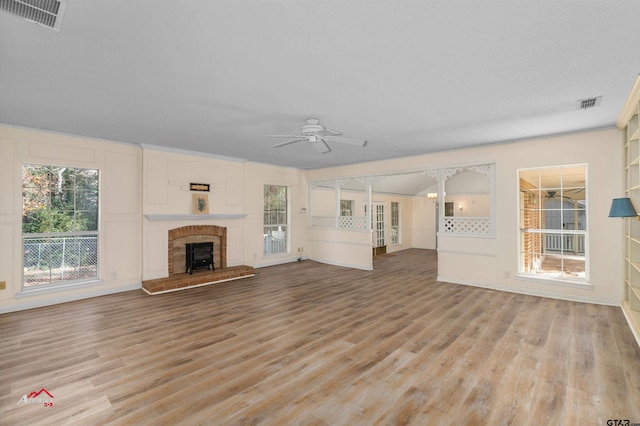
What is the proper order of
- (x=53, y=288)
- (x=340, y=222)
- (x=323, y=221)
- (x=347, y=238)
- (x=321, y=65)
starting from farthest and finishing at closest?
(x=323, y=221), (x=340, y=222), (x=347, y=238), (x=53, y=288), (x=321, y=65)

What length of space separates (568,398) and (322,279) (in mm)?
4299

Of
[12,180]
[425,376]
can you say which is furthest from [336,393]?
[12,180]

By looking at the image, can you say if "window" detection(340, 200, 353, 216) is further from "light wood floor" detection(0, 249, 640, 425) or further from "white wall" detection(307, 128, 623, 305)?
"light wood floor" detection(0, 249, 640, 425)

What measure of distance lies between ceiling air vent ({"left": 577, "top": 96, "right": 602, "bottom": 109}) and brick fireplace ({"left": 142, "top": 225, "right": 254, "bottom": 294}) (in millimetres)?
5957

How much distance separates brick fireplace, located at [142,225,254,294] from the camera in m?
5.26

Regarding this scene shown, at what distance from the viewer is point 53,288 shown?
4539 millimetres

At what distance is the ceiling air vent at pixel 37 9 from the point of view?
66.8 inches

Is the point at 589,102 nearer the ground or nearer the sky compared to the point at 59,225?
nearer the sky

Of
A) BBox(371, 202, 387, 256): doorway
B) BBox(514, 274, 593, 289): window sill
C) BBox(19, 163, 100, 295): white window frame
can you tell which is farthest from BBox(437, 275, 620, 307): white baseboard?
BBox(19, 163, 100, 295): white window frame

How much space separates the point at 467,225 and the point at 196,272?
5.44 metres

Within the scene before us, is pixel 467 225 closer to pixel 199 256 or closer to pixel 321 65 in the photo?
pixel 321 65

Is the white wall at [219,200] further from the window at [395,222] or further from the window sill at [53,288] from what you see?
the window at [395,222]

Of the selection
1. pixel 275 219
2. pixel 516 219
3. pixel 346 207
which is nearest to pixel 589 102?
pixel 516 219

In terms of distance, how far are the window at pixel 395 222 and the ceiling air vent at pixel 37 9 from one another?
33.1 ft
